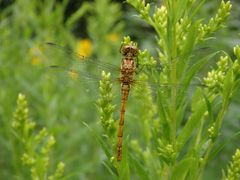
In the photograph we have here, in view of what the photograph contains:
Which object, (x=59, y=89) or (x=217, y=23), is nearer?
(x=217, y=23)

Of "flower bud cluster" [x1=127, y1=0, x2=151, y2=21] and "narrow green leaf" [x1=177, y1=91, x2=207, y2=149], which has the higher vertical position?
"flower bud cluster" [x1=127, y1=0, x2=151, y2=21]

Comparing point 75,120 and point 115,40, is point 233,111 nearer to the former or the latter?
point 75,120

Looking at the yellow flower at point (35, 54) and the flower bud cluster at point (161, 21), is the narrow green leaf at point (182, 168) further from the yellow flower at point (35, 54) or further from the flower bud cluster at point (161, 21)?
the yellow flower at point (35, 54)

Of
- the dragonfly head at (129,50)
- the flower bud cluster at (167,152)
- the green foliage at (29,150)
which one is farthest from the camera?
the green foliage at (29,150)

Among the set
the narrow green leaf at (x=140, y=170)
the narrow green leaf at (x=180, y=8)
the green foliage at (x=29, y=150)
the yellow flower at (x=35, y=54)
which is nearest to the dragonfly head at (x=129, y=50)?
the narrow green leaf at (x=180, y=8)

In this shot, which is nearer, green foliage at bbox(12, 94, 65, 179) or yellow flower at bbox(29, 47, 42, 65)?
green foliage at bbox(12, 94, 65, 179)

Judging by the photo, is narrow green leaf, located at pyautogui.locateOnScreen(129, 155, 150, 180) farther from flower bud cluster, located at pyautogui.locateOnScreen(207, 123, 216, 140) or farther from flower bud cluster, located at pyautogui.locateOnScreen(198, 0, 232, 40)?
flower bud cluster, located at pyautogui.locateOnScreen(198, 0, 232, 40)

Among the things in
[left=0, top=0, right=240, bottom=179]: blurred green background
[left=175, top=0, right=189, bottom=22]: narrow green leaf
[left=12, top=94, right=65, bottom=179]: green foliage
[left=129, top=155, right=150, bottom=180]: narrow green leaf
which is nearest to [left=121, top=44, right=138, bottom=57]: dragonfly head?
[left=175, top=0, right=189, bottom=22]: narrow green leaf

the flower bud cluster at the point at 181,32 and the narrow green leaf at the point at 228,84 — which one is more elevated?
the flower bud cluster at the point at 181,32

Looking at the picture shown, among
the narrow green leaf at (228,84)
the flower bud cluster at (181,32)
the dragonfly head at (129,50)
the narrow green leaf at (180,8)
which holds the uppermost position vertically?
the narrow green leaf at (180,8)

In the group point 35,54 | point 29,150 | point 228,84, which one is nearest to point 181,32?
point 228,84

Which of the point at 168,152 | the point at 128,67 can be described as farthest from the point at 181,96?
the point at 128,67

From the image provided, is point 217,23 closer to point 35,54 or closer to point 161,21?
point 161,21
